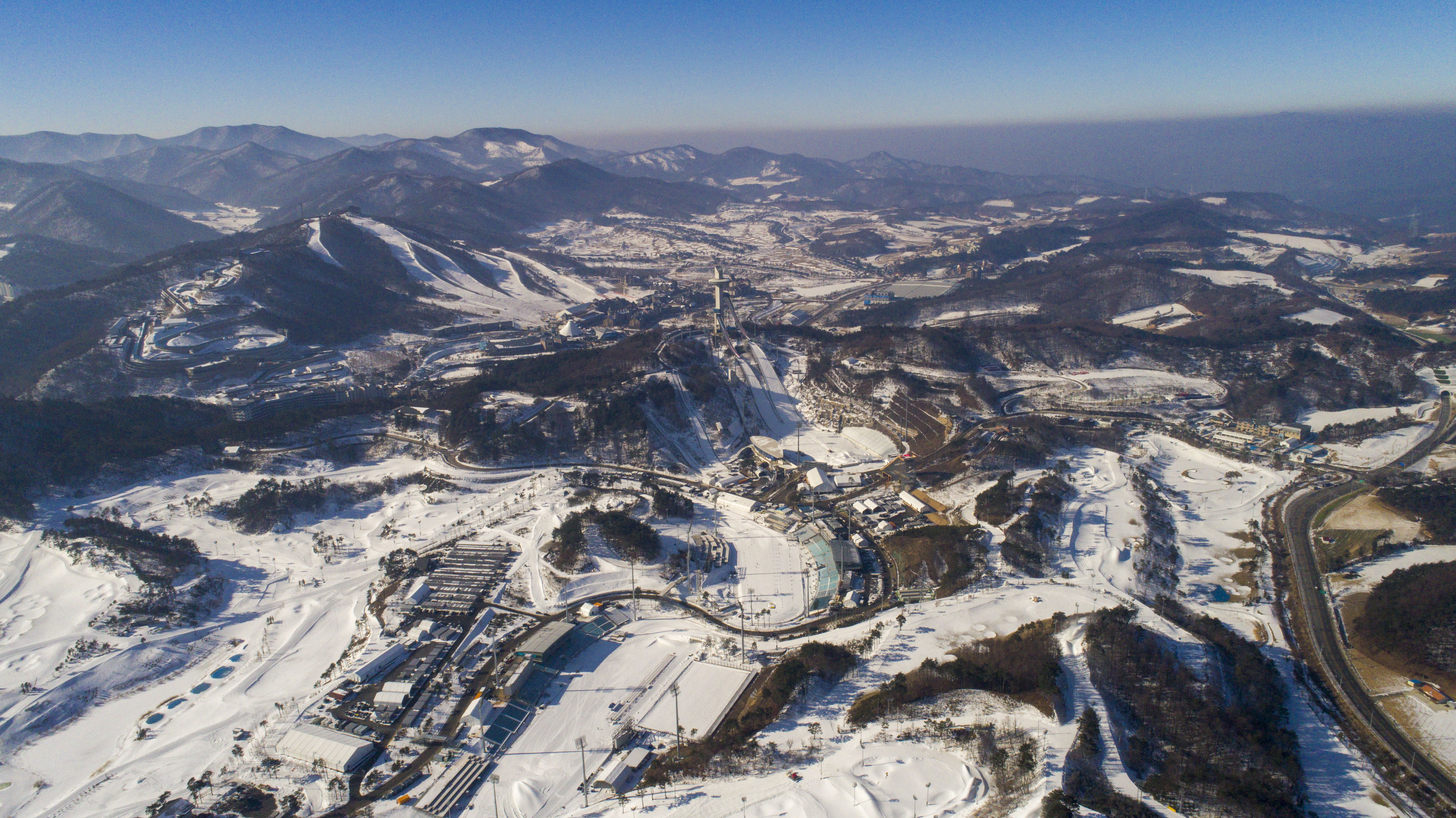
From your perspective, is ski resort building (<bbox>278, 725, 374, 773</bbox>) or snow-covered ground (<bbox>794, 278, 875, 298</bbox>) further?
snow-covered ground (<bbox>794, 278, 875, 298</bbox>)

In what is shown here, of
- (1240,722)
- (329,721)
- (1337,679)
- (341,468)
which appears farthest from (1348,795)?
(341,468)

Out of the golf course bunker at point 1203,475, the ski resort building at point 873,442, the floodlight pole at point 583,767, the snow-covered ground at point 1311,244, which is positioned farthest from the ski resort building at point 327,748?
the snow-covered ground at point 1311,244

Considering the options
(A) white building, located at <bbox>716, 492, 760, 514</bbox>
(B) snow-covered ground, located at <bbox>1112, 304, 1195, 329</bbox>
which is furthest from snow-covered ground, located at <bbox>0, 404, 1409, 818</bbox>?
(B) snow-covered ground, located at <bbox>1112, 304, 1195, 329</bbox>

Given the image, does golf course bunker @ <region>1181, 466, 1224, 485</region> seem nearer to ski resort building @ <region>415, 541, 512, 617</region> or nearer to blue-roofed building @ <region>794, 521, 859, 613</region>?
blue-roofed building @ <region>794, 521, 859, 613</region>

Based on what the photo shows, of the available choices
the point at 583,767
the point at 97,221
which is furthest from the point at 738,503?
the point at 97,221

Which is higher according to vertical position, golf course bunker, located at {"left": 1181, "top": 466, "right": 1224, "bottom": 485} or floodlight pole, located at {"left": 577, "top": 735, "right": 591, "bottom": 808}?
golf course bunker, located at {"left": 1181, "top": 466, "right": 1224, "bottom": 485}

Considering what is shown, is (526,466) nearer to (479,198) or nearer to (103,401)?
(103,401)

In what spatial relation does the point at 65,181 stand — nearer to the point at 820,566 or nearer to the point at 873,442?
the point at 873,442

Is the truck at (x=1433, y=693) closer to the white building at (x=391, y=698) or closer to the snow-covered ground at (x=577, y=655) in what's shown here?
the snow-covered ground at (x=577, y=655)
